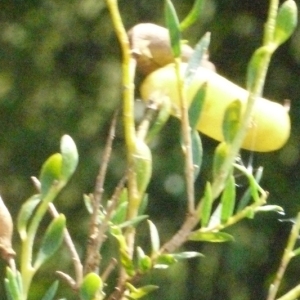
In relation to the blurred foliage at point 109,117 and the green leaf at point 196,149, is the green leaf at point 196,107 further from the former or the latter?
the blurred foliage at point 109,117

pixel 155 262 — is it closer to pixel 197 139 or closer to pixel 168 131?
pixel 197 139

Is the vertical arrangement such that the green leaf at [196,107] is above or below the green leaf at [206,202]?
above

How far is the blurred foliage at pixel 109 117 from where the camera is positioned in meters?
0.76

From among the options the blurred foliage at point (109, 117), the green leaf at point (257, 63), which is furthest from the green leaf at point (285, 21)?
the blurred foliage at point (109, 117)

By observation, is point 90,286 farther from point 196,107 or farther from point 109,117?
point 109,117

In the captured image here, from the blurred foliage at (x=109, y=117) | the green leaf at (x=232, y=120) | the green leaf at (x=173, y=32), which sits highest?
the green leaf at (x=173, y=32)

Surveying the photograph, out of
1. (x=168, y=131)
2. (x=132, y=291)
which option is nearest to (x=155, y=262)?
(x=132, y=291)

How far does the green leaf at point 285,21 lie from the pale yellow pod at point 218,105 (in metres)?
0.04

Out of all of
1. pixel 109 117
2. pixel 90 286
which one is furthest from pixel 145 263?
pixel 109 117

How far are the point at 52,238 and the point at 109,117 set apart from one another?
557 millimetres

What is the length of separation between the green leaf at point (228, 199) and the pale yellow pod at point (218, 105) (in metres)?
0.03

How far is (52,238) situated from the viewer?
234mm

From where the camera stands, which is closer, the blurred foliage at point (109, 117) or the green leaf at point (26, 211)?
the green leaf at point (26, 211)

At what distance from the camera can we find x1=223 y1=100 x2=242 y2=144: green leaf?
0.78ft
